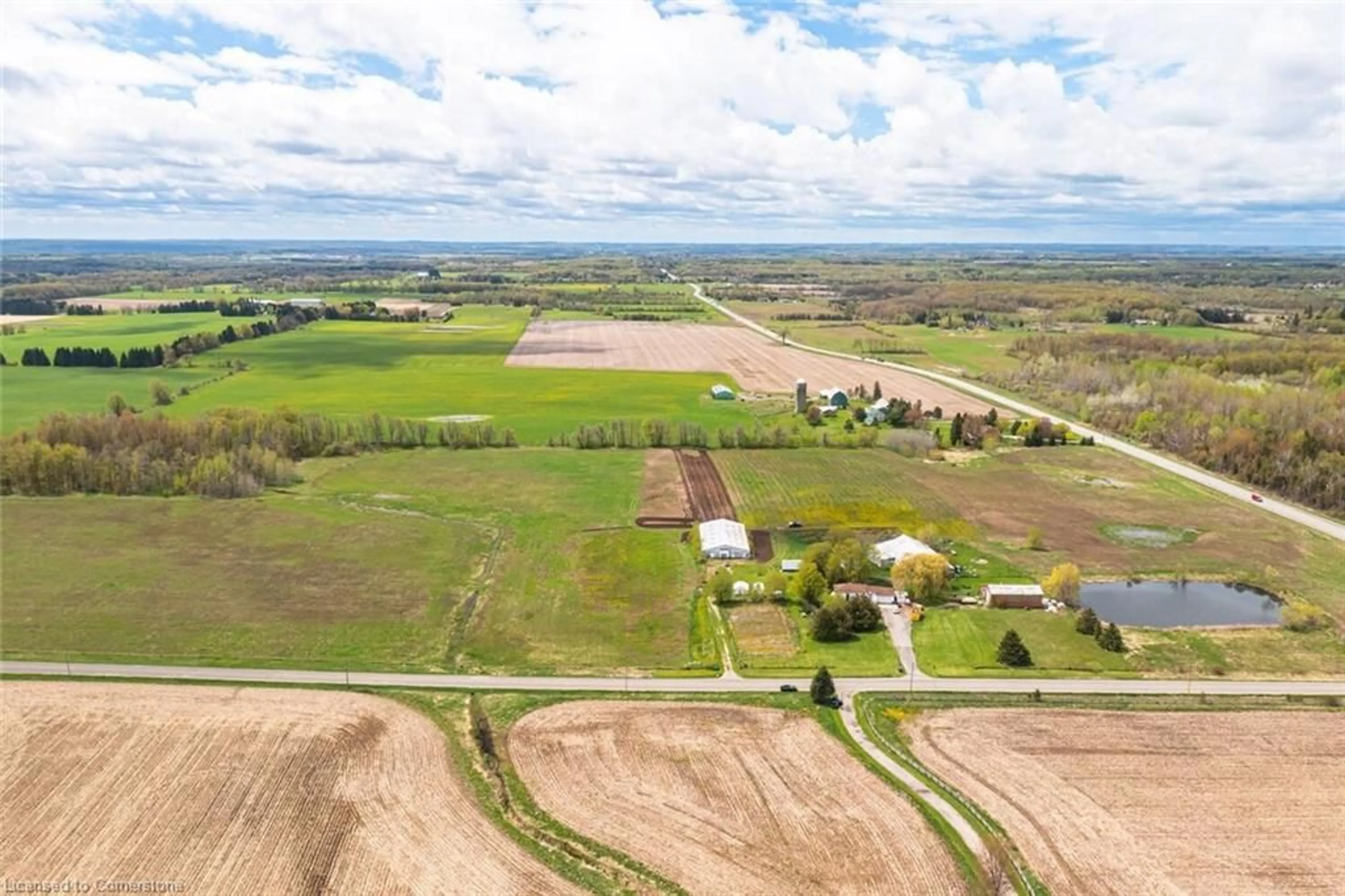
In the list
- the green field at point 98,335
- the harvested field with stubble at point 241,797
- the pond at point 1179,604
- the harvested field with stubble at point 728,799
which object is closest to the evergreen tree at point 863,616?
the harvested field with stubble at point 728,799

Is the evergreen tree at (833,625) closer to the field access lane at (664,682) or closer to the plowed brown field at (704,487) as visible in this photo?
the field access lane at (664,682)

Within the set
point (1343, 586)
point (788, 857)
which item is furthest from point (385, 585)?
point (1343, 586)

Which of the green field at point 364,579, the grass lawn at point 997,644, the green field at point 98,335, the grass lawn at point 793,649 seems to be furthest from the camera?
the green field at point 98,335

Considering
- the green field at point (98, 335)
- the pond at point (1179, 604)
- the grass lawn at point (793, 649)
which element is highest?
the green field at point (98, 335)

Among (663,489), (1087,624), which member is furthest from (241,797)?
(663,489)

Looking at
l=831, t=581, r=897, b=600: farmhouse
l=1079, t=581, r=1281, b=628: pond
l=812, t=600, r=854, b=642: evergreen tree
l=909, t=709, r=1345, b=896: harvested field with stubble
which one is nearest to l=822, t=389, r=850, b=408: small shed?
l=1079, t=581, r=1281, b=628: pond

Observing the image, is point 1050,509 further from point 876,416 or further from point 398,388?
point 398,388
